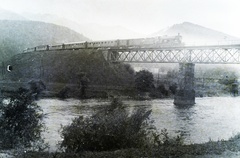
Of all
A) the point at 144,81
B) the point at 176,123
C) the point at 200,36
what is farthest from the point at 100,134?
the point at 200,36

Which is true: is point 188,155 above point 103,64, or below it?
below

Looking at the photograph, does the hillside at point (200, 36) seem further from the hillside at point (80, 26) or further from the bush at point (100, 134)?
the bush at point (100, 134)

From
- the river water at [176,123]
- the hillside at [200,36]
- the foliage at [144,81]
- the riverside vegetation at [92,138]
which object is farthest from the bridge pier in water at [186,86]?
the riverside vegetation at [92,138]

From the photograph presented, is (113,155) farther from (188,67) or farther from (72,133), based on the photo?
(188,67)

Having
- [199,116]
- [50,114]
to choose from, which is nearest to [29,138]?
[50,114]

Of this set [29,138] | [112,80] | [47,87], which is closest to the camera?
[29,138]

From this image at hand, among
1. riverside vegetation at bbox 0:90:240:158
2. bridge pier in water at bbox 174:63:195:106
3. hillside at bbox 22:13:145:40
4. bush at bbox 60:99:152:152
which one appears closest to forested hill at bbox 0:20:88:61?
hillside at bbox 22:13:145:40
